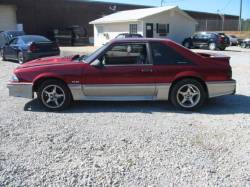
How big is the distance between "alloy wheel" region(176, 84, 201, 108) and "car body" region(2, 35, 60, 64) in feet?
32.1

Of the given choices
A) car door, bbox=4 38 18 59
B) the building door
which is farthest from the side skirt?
the building door

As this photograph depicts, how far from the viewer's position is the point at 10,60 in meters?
17.7

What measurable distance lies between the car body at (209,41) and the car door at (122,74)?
22.3m

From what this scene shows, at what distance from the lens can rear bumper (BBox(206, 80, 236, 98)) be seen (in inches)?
268

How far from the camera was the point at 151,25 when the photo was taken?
3061 centimetres

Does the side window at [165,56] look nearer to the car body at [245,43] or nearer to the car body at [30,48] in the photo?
the car body at [30,48]

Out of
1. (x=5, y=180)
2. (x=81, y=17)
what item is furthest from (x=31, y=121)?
(x=81, y=17)

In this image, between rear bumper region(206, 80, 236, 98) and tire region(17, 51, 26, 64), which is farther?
tire region(17, 51, 26, 64)

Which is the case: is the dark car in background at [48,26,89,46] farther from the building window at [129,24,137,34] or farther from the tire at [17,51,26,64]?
the tire at [17,51,26,64]

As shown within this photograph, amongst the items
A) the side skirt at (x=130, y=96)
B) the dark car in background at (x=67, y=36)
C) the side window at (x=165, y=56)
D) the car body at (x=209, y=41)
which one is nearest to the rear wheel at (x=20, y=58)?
the side skirt at (x=130, y=96)

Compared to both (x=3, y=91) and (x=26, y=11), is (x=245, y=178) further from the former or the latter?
(x=26, y=11)

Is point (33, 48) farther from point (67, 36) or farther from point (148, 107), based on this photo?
point (67, 36)

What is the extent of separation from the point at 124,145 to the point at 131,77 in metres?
2.16

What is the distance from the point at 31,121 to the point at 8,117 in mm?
576
